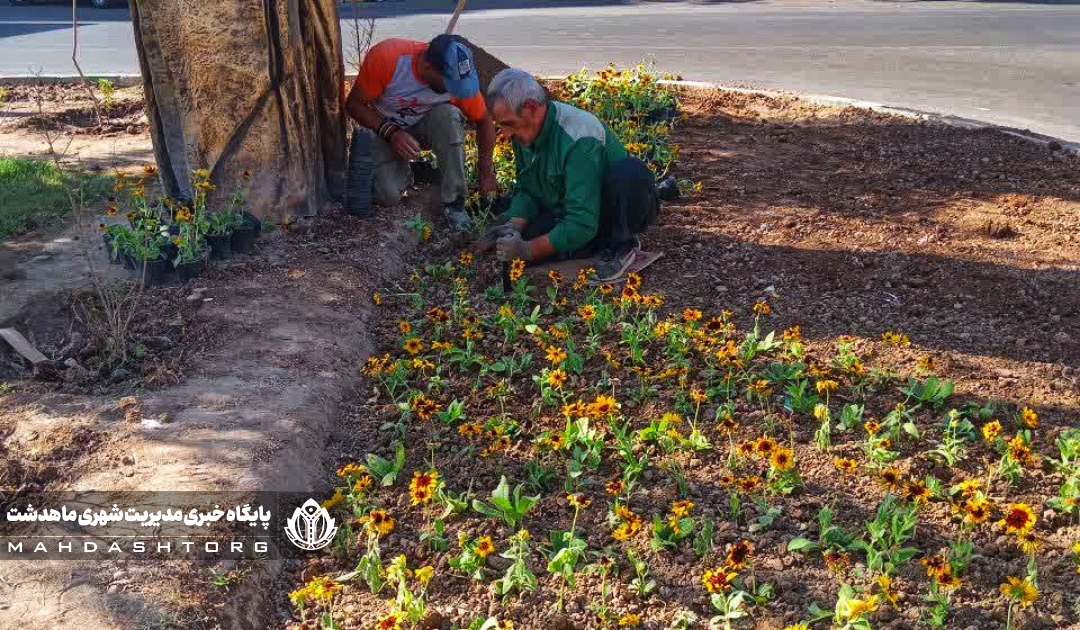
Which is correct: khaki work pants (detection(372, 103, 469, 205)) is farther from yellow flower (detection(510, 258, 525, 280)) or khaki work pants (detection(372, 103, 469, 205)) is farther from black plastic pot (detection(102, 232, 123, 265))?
black plastic pot (detection(102, 232, 123, 265))

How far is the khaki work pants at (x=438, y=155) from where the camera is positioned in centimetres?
555

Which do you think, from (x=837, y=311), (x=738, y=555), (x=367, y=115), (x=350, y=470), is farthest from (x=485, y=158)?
(x=738, y=555)

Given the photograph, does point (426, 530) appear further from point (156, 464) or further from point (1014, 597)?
point (1014, 597)

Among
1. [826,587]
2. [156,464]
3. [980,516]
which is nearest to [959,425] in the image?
[980,516]

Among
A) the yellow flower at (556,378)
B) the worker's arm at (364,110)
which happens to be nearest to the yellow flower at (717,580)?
the yellow flower at (556,378)

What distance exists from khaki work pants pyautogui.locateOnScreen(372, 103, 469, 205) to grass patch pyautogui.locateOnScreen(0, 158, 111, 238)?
1737 mm

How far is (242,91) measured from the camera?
5035mm

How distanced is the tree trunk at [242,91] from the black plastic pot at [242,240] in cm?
33

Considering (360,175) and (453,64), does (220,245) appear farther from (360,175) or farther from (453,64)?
(453,64)

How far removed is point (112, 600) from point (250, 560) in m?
0.41

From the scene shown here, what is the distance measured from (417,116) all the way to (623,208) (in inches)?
66.1

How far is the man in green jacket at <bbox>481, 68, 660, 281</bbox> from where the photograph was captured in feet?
14.6

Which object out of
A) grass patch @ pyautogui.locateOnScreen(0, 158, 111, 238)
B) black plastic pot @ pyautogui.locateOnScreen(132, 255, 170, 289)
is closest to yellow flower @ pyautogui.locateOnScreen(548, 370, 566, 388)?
black plastic pot @ pyautogui.locateOnScreen(132, 255, 170, 289)

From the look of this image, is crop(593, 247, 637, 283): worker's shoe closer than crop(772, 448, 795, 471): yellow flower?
No
